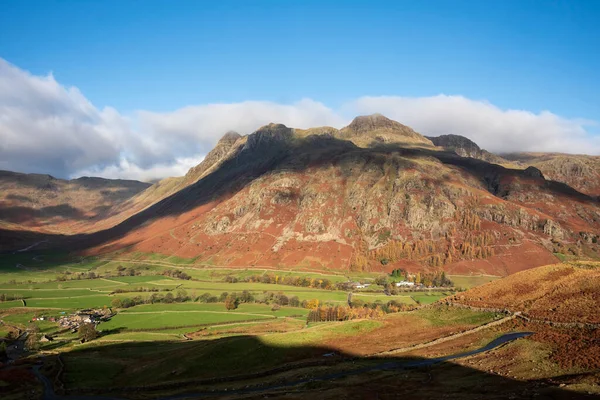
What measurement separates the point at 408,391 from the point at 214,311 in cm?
11973

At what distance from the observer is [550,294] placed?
78438 mm

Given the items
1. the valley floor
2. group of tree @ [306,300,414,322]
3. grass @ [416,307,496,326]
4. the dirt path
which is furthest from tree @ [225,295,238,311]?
the dirt path

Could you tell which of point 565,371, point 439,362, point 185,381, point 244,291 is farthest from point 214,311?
point 565,371

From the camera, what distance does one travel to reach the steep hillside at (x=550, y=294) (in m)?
67.2

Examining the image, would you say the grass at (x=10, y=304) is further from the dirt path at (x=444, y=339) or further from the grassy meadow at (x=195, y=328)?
the dirt path at (x=444, y=339)

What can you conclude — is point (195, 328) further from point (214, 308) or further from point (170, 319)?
point (214, 308)

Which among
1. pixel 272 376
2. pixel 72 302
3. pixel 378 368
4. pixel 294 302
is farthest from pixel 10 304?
pixel 378 368

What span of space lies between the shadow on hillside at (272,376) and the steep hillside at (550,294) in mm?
21649

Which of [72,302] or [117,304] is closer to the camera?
[117,304]

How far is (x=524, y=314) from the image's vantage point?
73.0 m

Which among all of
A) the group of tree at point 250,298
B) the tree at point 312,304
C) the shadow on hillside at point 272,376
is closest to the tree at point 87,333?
the shadow on hillside at point 272,376

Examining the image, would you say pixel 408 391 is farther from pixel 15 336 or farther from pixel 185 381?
pixel 15 336

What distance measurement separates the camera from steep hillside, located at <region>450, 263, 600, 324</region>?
6719 centimetres

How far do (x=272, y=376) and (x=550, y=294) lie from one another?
54901 millimetres
